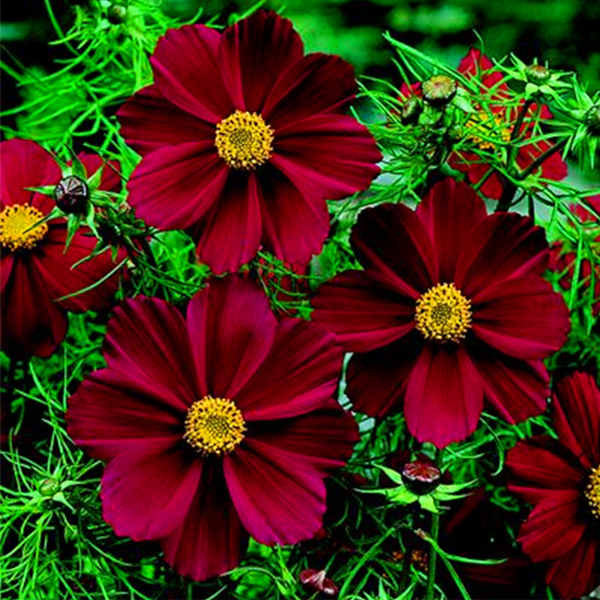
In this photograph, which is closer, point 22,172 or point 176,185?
point 176,185

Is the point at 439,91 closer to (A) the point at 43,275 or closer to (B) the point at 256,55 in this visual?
(B) the point at 256,55

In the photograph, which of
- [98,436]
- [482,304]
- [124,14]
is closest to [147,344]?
[98,436]

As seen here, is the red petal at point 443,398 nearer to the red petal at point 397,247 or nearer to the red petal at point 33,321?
the red petal at point 397,247

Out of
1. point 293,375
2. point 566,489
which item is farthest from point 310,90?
→ point 566,489

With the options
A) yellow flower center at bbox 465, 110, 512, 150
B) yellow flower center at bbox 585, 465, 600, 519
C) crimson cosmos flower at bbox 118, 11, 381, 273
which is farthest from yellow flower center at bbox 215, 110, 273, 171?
yellow flower center at bbox 585, 465, 600, 519

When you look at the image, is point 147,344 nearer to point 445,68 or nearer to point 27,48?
point 445,68
